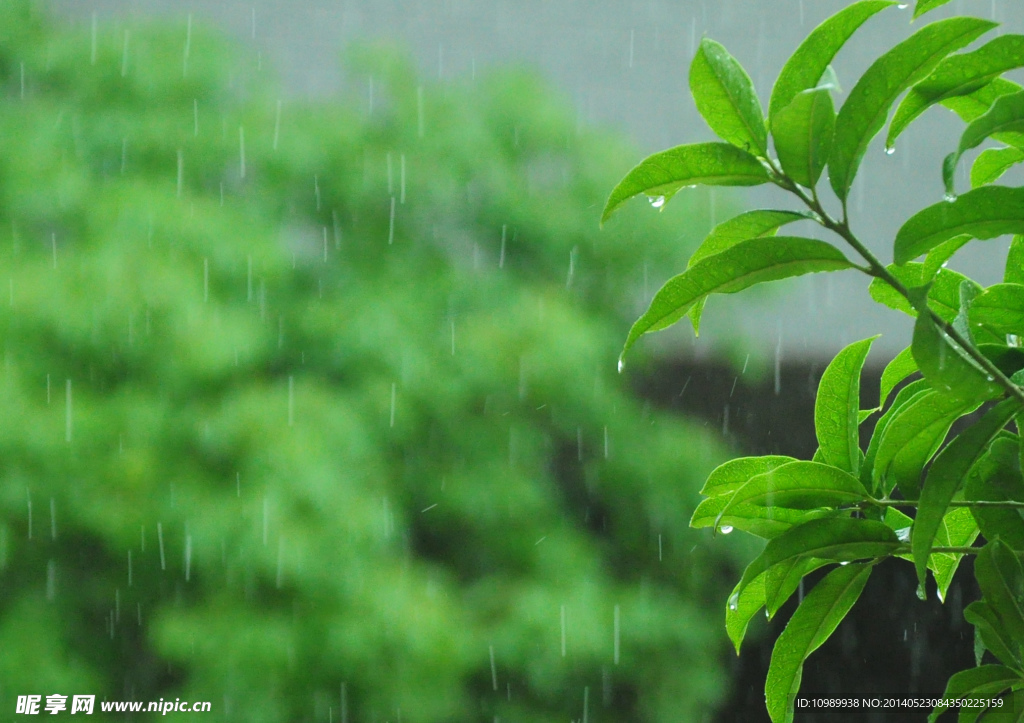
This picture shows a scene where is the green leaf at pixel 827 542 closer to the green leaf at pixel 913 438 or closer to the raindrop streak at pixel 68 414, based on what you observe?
the green leaf at pixel 913 438

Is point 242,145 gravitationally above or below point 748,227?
above

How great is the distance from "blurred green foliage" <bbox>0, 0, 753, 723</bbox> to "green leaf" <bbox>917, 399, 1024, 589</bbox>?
85.7 inches

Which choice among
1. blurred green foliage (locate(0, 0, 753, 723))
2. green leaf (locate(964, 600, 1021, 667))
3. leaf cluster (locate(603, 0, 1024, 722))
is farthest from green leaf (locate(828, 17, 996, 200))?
blurred green foliage (locate(0, 0, 753, 723))

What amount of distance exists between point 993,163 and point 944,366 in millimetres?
198

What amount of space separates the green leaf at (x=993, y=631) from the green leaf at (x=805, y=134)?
0.22 m

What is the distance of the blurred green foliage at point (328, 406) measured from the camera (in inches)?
98.7

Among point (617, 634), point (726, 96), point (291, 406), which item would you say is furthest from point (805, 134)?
point (617, 634)

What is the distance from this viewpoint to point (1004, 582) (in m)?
0.39

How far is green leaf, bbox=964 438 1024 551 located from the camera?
41 centimetres

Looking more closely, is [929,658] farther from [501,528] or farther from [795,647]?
[795,647]

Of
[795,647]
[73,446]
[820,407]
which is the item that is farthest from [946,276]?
[73,446]

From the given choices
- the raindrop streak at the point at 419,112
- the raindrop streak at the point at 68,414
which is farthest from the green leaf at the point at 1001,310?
the raindrop streak at the point at 419,112

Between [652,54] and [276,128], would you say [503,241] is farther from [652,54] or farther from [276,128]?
[652,54]

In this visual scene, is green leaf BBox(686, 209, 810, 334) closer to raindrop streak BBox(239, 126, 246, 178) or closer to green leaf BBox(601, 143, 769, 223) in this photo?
green leaf BBox(601, 143, 769, 223)
